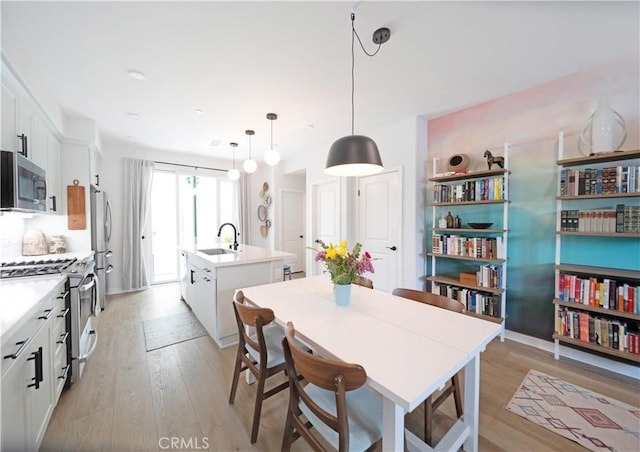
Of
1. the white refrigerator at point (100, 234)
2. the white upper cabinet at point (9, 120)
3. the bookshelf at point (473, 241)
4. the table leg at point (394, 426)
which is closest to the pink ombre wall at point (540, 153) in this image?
the bookshelf at point (473, 241)

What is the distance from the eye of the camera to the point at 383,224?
12.7 ft

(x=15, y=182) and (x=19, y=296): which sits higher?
(x=15, y=182)

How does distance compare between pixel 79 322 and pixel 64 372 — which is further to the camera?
pixel 79 322

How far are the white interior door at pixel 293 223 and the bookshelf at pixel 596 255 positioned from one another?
4.80m

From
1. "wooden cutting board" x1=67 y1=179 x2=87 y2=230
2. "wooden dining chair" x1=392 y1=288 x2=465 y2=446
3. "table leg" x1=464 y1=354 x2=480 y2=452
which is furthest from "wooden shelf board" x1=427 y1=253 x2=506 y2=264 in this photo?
"wooden cutting board" x1=67 y1=179 x2=87 y2=230

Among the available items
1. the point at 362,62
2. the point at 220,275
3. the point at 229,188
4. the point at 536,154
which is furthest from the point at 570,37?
the point at 229,188

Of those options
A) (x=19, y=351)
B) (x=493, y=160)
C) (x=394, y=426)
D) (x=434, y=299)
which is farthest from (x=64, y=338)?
(x=493, y=160)

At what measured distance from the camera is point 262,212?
6.18 metres

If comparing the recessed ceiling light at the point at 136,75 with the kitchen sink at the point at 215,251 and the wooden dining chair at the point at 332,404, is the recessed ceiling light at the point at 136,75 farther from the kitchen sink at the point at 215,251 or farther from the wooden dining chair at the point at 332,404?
the wooden dining chair at the point at 332,404

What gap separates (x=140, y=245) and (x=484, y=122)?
5.88 metres

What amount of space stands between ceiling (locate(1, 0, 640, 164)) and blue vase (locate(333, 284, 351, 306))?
6.08ft

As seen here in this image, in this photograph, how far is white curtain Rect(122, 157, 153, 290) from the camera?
181 inches

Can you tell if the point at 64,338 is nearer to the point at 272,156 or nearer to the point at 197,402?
the point at 197,402

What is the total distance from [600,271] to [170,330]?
4.42 meters
